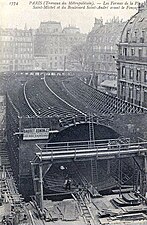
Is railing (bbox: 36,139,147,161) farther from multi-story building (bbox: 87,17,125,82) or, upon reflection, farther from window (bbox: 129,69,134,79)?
multi-story building (bbox: 87,17,125,82)

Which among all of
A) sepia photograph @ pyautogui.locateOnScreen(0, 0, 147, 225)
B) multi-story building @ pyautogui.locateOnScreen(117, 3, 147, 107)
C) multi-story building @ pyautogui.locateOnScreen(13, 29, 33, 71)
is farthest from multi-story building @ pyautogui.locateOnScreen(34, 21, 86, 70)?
sepia photograph @ pyautogui.locateOnScreen(0, 0, 147, 225)

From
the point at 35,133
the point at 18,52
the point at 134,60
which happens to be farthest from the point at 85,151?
the point at 18,52

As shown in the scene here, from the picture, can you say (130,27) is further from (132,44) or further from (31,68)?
(31,68)

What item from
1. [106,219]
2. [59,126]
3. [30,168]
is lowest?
[106,219]

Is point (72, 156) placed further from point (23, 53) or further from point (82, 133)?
point (23, 53)

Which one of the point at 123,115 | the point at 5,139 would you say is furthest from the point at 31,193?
the point at 5,139
